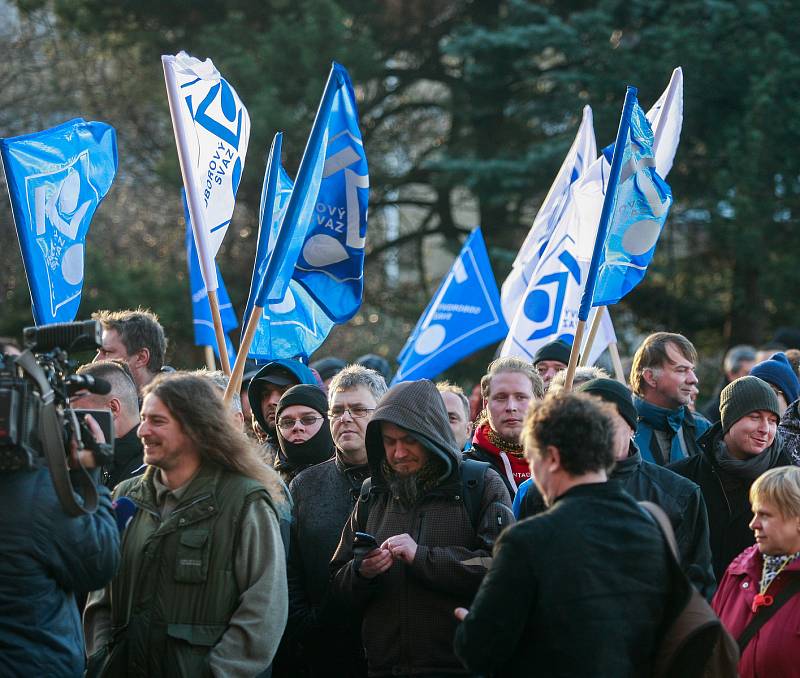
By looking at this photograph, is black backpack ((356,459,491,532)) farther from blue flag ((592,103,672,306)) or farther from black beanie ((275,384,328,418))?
blue flag ((592,103,672,306))

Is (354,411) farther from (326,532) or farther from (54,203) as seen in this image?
(54,203)

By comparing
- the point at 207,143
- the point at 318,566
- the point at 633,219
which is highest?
the point at 207,143

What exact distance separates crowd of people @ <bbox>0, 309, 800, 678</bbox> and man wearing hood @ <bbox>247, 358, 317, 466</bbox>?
40 centimetres

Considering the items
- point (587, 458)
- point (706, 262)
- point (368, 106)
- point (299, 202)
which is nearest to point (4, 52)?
point (368, 106)

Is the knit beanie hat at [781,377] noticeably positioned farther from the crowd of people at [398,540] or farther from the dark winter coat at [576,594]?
the dark winter coat at [576,594]

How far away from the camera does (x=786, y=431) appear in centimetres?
660

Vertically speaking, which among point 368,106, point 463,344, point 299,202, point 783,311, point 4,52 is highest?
point 4,52

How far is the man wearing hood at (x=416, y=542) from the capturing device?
4719 millimetres

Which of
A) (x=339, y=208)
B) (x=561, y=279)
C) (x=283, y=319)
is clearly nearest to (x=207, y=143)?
(x=339, y=208)

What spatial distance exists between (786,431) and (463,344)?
3.04 m

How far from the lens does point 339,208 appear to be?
6859 millimetres

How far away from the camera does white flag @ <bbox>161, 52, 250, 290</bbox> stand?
21.9 feet

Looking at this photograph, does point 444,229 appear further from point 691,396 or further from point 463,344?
point 691,396

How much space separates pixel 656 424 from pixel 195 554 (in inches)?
127
